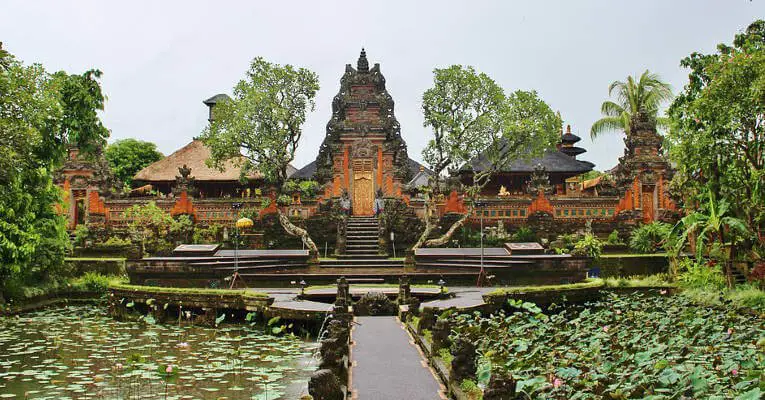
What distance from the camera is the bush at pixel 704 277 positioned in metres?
15.3

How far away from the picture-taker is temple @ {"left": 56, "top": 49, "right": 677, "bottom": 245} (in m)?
25.7

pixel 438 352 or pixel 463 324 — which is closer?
pixel 438 352

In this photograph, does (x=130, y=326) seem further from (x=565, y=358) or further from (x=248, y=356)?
(x=565, y=358)

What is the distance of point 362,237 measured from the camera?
24.1 meters

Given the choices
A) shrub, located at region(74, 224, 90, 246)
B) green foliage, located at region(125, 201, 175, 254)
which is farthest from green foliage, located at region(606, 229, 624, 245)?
shrub, located at region(74, 224, 90, 246)

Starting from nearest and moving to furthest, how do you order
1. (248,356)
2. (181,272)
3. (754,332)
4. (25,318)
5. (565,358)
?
(565,358)
(754,332)
(248,356)
(25,318)
(181,272)

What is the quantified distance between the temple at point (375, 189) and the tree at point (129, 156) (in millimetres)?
17060

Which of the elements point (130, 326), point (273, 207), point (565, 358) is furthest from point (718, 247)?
point (273, 207)

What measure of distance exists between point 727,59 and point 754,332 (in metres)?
7.79

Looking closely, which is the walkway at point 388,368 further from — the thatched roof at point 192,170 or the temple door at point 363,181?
the thatched roof at point 192,170

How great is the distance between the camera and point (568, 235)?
2425cm

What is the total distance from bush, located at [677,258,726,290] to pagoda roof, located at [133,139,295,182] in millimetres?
20869

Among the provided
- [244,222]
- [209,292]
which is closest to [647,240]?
[244,222]

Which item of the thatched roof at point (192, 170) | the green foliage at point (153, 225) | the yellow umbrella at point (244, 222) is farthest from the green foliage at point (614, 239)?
the green foliage at point (153, 225)
